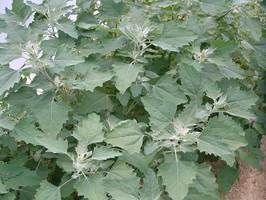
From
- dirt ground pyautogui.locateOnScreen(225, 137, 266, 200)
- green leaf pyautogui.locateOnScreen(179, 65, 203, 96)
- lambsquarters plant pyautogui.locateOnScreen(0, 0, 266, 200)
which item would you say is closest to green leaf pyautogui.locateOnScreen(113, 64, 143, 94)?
lambsquarters plant pyautogui.locateOnScreen(0, 0, 266, 200)

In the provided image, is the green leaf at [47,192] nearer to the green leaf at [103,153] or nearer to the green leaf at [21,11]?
the green leaf at [103,153]

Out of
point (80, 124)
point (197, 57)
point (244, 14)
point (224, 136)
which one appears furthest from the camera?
point (244, 14)

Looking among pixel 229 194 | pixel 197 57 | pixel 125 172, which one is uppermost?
pixel 197 57

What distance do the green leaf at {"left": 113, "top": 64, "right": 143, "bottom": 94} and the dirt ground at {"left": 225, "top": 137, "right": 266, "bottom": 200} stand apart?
0.55 meters

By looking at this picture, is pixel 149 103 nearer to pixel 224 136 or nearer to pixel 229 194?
pixel 224 136

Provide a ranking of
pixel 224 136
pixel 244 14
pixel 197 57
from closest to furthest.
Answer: pixel 224 136 → pixel 197 57 → pixel 244 14

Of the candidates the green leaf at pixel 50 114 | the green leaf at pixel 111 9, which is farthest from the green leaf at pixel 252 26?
the green leaf at pixel 50 114

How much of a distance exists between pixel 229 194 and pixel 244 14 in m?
0.53

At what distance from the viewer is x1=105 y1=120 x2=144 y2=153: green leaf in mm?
1248

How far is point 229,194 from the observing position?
1664 mm

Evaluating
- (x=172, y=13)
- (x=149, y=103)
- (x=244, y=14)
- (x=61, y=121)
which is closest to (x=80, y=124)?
(x=61, y=121)

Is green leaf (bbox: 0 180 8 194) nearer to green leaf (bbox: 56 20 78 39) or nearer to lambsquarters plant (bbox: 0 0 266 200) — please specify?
lambsquarters plant (bbox: 0 0 266 200)

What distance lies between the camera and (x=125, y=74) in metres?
1.34

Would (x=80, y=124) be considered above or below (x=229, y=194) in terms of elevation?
above
